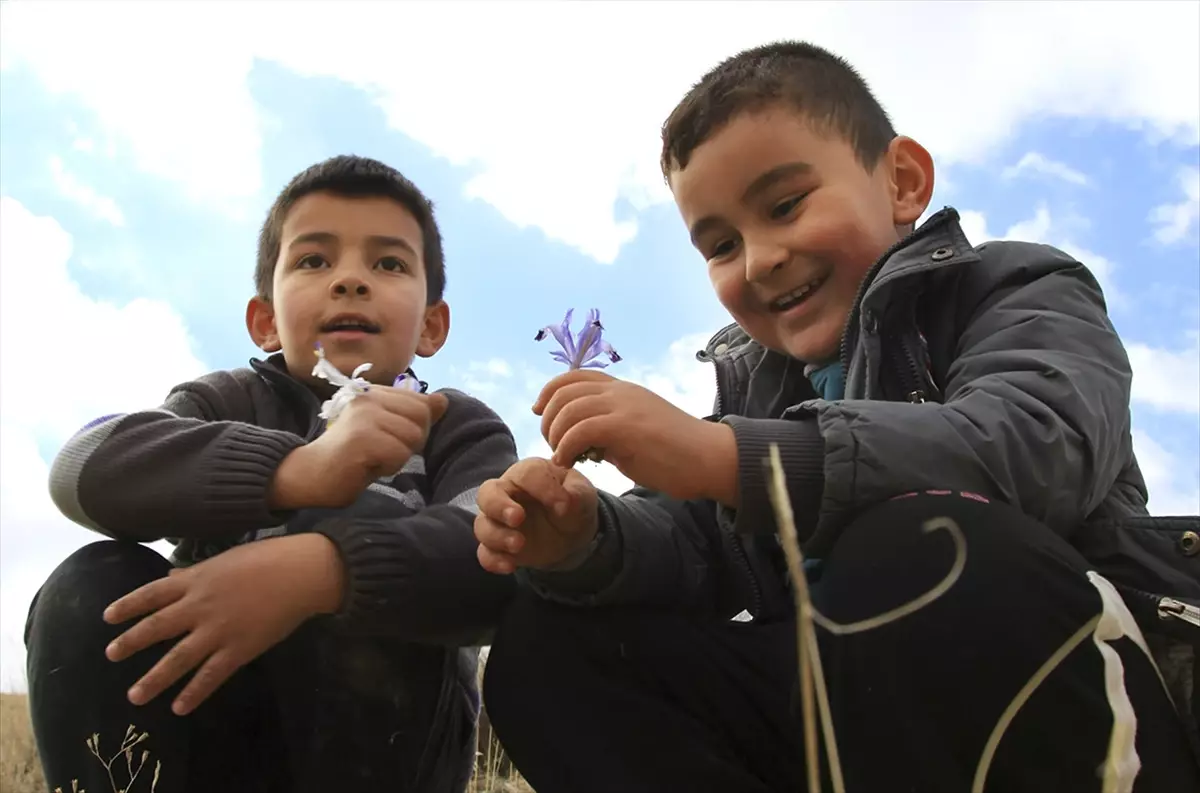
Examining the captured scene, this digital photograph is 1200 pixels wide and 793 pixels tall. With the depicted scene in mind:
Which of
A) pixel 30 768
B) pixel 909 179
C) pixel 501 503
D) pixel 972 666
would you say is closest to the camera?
pixel 972 666

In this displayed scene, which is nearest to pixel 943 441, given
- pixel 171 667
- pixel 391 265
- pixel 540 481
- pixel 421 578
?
pixel 540 481

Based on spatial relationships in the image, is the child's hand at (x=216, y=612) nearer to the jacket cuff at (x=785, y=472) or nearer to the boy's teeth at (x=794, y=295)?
the jacket cuff at (x=785, y=472)

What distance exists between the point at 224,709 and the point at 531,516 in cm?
75

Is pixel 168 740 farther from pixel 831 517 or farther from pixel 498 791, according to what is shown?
pixel 498 791

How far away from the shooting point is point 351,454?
185 centimetres

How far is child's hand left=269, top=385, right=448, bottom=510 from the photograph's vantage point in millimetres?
1856

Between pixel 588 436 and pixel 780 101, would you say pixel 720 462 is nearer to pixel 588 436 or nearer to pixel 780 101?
pixel 588 436

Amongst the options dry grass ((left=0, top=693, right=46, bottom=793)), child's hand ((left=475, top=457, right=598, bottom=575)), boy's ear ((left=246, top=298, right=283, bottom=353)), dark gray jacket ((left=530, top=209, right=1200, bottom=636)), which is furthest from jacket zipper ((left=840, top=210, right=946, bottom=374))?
dry grass ((left=0, top=693, right=46, bottom=793))

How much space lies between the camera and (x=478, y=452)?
2365mm

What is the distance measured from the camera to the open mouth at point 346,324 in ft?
8.27

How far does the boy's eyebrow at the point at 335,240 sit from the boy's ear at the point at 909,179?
4.21 feet

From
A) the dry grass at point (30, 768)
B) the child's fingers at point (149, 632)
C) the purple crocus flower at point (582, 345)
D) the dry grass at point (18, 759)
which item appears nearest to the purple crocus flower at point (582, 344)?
the purple crocus flower at point (582, 345)

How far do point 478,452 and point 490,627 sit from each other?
465 millimetres

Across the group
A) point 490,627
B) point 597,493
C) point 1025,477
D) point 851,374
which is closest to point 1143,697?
point 1025,477
